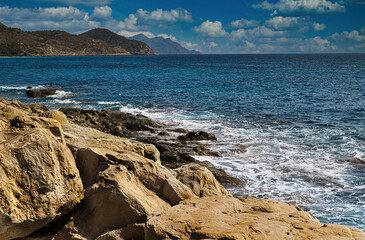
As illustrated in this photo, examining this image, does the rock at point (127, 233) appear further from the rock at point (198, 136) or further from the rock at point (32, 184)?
the rock at point (198, 136)

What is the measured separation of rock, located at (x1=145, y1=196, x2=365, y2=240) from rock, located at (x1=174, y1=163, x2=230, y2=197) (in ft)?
3.86

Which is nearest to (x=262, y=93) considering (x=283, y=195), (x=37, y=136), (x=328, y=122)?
(x=328, y=122)

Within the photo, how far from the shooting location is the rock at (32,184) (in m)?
7.48

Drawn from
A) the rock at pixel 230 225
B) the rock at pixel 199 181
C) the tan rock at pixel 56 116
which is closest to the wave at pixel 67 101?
the tan rock at pixel 56 116

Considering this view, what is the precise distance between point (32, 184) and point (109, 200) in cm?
188

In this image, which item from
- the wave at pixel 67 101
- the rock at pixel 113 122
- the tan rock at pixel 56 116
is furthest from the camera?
the wave at pixel 67 101

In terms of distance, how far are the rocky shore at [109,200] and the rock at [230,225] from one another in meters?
0.02

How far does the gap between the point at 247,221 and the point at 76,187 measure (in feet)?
14.5

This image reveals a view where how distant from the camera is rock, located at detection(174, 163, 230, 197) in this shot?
10.1m


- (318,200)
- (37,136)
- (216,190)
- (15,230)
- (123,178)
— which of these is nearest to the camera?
(15,230)

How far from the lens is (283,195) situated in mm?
16156

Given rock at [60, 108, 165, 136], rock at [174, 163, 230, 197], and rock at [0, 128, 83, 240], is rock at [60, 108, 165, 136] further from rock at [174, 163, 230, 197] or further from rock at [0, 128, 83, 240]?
rock at [0, 128, 83, 240]

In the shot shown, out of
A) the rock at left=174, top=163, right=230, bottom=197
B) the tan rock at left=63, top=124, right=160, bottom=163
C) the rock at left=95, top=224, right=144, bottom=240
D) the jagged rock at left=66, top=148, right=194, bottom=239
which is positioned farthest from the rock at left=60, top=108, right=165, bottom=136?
the rock at left=95, top=224, right=144, bottom=240

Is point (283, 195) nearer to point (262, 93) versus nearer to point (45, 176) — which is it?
point (45, 176)
